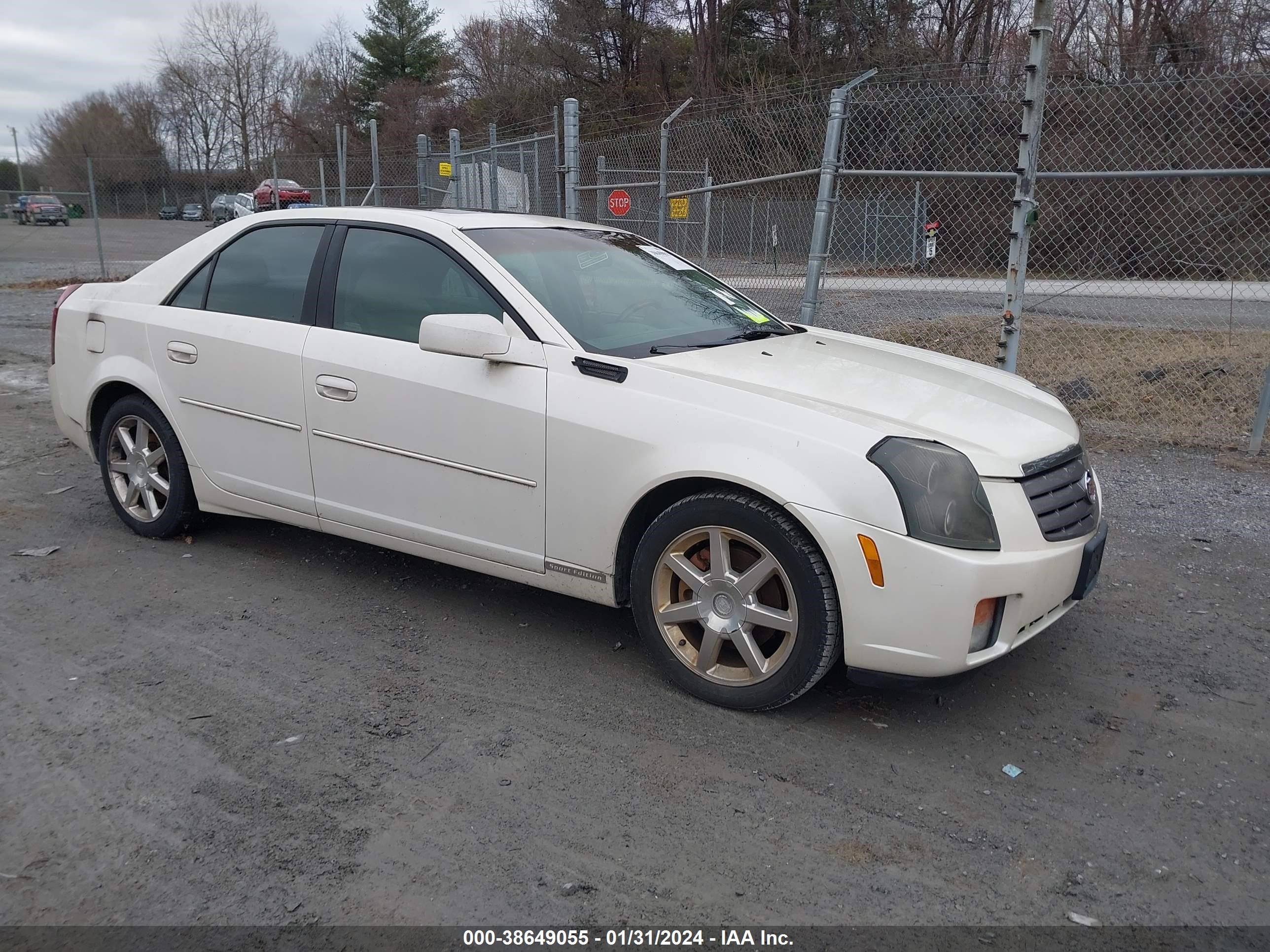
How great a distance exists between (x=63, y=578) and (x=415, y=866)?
9.62ft

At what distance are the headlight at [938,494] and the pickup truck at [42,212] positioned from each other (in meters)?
28.6

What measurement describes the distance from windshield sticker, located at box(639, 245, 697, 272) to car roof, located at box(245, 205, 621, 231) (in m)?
0.26

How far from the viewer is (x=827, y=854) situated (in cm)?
269

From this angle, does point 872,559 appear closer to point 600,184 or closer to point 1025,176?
point 1025,176

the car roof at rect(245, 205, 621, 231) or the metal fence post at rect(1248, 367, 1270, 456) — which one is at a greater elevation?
the car roof at rect(245, 205, 621, 231)

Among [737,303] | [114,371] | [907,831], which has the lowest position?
[907,831]

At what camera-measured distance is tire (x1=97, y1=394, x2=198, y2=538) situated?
487cm

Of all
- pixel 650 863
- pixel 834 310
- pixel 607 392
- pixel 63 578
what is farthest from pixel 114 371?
pixel 834 310

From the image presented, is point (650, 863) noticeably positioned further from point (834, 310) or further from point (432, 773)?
point (834, 310)

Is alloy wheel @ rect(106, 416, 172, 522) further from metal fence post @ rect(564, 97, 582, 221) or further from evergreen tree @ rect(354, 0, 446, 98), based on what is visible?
evergreen tree @ rect(354, 0, 446, 98)

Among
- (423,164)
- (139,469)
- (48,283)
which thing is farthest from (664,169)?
(48,283)

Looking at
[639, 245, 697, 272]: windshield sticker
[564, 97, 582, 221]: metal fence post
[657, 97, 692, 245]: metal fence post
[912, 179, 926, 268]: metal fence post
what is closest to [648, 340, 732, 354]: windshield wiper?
[639, 245, 697, 272]: windshield sticker

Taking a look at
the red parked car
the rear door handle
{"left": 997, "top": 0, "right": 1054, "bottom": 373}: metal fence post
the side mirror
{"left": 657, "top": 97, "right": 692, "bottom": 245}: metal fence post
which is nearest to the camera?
the side mirror

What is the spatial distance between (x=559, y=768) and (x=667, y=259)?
2.71 meters
